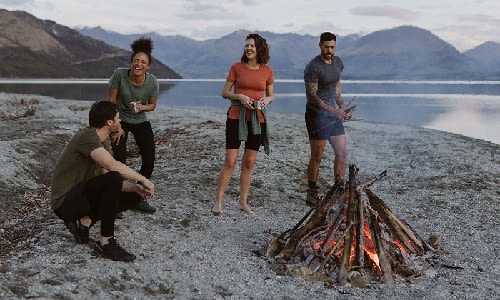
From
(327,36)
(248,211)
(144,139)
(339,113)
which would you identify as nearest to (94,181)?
(144,139)

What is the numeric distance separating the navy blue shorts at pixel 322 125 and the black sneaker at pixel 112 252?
349cm

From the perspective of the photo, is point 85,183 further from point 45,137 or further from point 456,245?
point 45,137

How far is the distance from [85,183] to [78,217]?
1.29 ft

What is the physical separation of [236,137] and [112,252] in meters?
2.38

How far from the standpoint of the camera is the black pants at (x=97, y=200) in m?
5.51

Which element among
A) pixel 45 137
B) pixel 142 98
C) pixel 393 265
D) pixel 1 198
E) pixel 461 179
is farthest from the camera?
pixel 45 137

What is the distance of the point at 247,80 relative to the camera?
23.4 ft

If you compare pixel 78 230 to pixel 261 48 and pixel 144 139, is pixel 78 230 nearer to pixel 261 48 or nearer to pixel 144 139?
pixel 144 139

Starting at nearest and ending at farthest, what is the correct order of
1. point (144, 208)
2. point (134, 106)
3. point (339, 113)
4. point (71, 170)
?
point (71, 170), point (134, 106), point (144, 208), point (339, 113)

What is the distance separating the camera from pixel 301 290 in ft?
18.2

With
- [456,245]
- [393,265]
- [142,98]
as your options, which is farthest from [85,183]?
[456,245]

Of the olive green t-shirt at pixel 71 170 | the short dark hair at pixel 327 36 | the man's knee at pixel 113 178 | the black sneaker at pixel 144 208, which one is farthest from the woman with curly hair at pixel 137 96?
the short dark hair at pixel 327 36

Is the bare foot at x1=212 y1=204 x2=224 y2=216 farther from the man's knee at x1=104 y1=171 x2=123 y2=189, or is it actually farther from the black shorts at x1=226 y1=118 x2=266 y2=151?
the man's knee at x1=104 y1=171 x2=123 y2=189

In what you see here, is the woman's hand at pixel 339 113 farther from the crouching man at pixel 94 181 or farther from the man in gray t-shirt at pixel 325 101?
the crouching man at pixel 94 181
